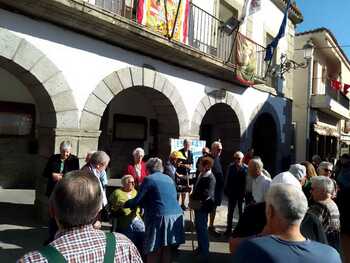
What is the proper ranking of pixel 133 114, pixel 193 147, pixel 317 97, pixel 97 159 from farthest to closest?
pixel 317 97
pixel 133 114
pixel 193 147
pixel 97 159

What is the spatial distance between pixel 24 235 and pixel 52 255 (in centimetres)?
444

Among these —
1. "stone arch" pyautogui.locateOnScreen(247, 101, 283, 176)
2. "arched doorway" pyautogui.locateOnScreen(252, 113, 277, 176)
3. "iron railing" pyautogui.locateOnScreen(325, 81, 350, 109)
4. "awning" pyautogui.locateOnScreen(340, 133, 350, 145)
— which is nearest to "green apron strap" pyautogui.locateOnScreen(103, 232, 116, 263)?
"stone arch" pyautogui.locateOnScreen(247, 101, 283, 176)

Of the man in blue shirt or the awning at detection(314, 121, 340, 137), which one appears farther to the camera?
the awning at detection(314, 121, 340, 137)

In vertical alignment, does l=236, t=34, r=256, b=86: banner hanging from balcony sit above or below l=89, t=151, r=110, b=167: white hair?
above

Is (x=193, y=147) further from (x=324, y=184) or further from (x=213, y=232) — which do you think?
(x=324, y=184)

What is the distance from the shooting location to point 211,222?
636 centimetres

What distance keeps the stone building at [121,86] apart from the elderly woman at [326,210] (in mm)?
3987

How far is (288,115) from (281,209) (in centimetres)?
1220

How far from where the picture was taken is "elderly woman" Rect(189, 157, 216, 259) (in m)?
4.77

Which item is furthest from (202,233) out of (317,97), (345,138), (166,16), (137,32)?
(345,138)

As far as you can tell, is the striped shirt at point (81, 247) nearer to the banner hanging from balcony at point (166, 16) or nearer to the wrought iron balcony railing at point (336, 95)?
the banner hanging from balcony at point (166, 16)

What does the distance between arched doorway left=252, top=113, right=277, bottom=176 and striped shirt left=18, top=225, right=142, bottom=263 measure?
37.5 feet

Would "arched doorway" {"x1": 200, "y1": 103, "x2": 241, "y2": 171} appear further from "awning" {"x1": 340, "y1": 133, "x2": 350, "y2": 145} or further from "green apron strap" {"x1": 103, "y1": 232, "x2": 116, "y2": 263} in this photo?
"awning" {"x1": 340, "y1": 133, "x2": 350, "y2": 145}

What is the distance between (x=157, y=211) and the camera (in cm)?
386
